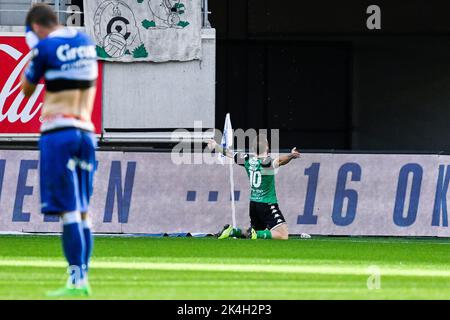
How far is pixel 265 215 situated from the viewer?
2366 centimetres

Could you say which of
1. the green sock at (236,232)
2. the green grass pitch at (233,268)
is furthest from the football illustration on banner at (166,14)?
the green grass pitch at (233,268)

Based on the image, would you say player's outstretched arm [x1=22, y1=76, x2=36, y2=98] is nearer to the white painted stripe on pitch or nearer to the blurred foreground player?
the blurred foreground player

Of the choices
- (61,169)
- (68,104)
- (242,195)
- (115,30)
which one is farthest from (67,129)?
(115,30)

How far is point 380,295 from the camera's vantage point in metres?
10.7

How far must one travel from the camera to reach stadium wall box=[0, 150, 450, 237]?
24703mm

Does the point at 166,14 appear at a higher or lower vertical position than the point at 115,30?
higher

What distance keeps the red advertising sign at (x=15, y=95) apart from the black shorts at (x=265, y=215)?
6589mm

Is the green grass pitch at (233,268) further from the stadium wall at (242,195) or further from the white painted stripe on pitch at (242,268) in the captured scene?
the stadium wall at (242,195)

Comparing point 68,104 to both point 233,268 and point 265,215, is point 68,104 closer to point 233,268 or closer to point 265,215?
point 233,268

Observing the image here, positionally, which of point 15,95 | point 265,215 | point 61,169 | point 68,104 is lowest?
point 265,215

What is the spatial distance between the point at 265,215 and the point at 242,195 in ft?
6.12
